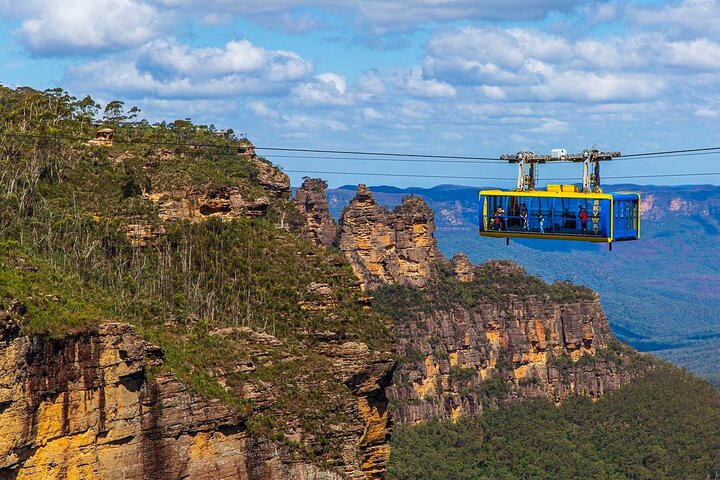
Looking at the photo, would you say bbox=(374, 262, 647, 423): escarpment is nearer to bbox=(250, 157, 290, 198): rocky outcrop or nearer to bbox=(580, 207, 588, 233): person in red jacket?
bbox=(250, 157, 290, 198): rocky outcrop

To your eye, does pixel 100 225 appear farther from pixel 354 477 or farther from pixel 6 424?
pixel 6 424

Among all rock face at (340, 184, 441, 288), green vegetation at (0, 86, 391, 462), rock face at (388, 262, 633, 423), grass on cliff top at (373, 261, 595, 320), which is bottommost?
rock face at (388, 262, 633, 423)

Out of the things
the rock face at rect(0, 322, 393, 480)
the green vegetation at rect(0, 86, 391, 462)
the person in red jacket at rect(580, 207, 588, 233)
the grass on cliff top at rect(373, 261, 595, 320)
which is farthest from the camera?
the grass on cliff top at rect(373, 261, 595, 320)

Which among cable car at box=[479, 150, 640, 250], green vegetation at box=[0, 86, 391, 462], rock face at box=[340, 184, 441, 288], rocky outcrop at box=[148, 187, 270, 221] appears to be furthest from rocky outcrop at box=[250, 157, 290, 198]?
rock face at box=[340, 184, 441, 288]

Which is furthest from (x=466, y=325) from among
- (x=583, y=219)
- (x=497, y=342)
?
(x=583, y=219)

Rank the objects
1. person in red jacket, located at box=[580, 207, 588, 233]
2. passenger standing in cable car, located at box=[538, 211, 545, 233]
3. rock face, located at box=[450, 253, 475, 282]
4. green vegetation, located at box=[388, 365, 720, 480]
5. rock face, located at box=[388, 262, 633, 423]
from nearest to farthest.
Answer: person in red jacket, located at box=[580, 207, 588, 233]
passenger standing in cable car, located at box=[538, 211, 545, 233]
green vegetation, located at box=[388, 365, 720, 480]
rock face, located at box=[388, 262, 633, 423]
rock face, located at box=[450, 253, 475, 282]

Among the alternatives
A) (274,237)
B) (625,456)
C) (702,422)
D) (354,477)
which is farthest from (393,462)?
(354,477)
